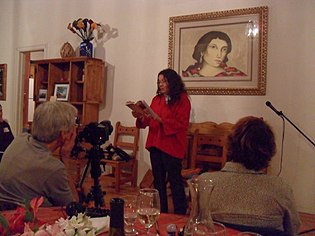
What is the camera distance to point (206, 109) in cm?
441

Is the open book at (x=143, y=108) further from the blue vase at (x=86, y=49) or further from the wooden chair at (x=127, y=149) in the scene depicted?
the blue vase at (x=86, y=49)

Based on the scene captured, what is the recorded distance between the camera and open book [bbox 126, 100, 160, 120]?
10.6ft

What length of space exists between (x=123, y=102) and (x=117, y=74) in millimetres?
396

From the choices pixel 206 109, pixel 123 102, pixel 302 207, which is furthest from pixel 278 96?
pixel 123 102

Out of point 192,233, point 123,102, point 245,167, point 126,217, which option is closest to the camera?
point 192,233

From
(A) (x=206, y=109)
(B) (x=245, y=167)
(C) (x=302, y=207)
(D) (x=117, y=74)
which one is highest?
(D) (x=117, y=74)

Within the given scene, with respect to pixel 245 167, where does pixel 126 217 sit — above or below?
below

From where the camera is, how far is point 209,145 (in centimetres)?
419

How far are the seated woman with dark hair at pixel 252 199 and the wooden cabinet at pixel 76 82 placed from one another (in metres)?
3.70

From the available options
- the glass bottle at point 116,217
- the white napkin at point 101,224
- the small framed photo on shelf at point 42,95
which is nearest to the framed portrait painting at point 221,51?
the small framed photo on shelf at point 42,95

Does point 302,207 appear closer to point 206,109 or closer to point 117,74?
point 206,109

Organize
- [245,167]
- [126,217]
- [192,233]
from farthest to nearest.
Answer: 1. [245,167]
2. [126,217]
3. [192,233]

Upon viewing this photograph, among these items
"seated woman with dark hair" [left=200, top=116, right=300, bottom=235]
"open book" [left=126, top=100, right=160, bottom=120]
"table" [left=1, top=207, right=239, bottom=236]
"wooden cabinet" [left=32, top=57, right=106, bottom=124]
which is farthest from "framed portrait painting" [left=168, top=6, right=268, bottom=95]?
"table" [left=1, top=207, right=239, bottom=236]

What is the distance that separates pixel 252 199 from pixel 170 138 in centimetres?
182
